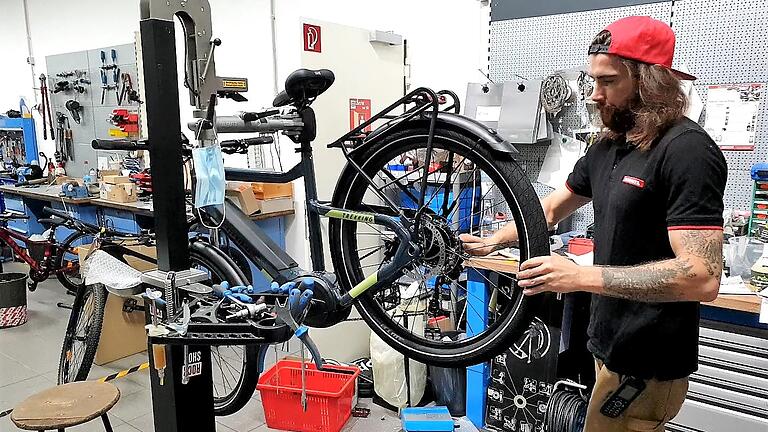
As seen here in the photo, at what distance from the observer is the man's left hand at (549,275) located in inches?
54.2

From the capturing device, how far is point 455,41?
3.51 metres

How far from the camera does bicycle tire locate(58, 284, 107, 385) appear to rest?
3070mm

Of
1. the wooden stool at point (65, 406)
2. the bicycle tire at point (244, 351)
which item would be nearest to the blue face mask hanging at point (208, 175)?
the bicycle tire at point (244, 351)

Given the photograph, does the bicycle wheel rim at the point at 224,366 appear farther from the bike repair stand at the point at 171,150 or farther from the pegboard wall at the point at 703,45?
the pegboard wall at the point at 703,45

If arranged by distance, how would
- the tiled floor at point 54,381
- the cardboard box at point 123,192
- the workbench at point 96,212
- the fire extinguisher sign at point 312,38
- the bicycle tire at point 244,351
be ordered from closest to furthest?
the bicycle tire at point 244,351 → the tiled floor at point 54,381 → the fire extinguisher sign at point 312,38 → the workbench at point 96,212 → the cardboard box at point 123,192

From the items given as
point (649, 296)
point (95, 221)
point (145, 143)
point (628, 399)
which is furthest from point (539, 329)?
point (95, 221)

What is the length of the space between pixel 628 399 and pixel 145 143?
1.62 metres

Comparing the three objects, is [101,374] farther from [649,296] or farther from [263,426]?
[649,296]

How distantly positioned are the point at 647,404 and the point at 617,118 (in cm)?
89

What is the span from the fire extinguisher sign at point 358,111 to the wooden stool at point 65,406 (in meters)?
2.02

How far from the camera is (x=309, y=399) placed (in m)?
2.81

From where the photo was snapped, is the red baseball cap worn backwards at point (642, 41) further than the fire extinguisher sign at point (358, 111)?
No

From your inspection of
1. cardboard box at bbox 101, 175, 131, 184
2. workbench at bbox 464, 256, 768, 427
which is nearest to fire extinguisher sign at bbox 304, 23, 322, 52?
workbench at bbox 464, 256, 768, 427

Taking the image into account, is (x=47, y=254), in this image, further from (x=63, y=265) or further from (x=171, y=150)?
(x=171, y=150)
